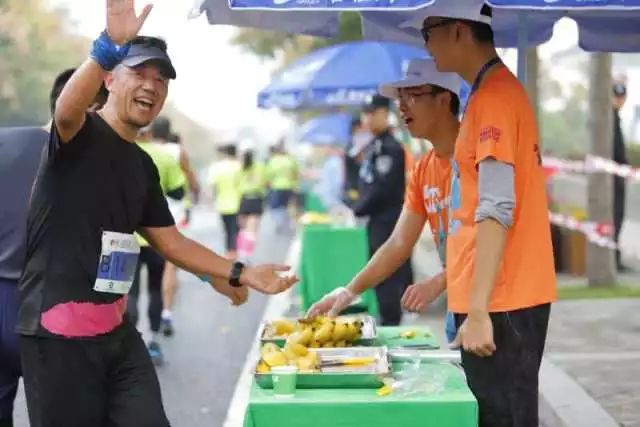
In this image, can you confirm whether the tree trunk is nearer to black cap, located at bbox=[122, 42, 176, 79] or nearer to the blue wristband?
black cap, located at bbox=[122, 42, 176, 79]

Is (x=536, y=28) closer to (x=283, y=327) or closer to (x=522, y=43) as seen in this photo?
(x=522, y=43)

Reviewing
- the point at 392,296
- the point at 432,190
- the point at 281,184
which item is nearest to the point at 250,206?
the point at 281,184

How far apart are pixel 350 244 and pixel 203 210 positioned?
3933cm

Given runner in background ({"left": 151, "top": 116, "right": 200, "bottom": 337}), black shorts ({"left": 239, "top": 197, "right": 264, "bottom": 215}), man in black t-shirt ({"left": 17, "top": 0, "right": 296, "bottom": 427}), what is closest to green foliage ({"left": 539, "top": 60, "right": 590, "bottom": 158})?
black shorts ({"left": 239, "top": 197, "right": 264, "bottom": 215})

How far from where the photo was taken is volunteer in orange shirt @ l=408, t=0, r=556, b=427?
3.80 meters

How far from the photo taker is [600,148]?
12.8 metres

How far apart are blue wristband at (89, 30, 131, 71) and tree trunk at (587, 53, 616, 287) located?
9459mm

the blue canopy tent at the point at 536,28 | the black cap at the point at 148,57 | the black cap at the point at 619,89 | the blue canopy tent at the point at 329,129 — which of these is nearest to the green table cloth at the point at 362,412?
the black cap at the point at 148,57

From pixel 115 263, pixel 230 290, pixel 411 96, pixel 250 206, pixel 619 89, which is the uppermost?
pixel 619 89

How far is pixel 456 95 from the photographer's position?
502 cm

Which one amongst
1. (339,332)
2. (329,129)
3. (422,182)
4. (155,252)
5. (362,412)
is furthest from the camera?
(329,129)

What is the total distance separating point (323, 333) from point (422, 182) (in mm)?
1050

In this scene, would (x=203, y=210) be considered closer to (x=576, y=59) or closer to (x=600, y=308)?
(x=576, y=59)

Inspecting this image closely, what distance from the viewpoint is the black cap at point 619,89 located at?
1356 centimetres
